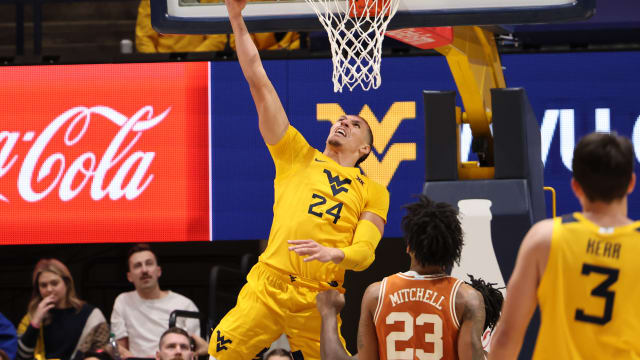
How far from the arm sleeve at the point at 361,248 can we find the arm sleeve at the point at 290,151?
52cm

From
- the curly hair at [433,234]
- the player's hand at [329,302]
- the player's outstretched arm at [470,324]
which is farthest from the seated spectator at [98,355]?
→ the player's outstretched arm at [470,324]

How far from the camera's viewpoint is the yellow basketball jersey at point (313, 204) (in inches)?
205

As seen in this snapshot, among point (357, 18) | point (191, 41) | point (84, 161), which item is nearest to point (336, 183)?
point (357, 18)

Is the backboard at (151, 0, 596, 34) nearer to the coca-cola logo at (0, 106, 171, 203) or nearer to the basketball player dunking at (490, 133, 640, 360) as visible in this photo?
the basketball player dunking at (490, 133, 640, 360)

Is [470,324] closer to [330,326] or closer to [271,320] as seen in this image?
[330,326]

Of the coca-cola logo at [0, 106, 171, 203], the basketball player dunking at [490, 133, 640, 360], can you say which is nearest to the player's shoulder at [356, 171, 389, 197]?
the basketball player dunking at [490, 133, 640, 360]

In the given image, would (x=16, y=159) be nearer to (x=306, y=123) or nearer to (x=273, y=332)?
(x=306, y=123)

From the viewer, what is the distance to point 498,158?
552 centimetres

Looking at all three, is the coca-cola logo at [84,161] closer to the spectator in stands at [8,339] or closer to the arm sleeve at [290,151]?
the spectator in stands at [8,339]

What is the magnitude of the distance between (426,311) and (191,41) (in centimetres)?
575

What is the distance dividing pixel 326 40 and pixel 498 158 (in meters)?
3.43

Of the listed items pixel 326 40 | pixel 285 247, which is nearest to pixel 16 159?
pixel 326 40

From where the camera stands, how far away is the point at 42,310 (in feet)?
25.1

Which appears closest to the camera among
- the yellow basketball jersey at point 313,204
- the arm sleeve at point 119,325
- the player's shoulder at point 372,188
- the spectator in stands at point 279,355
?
the yellow basketball jersey at point 313,204
